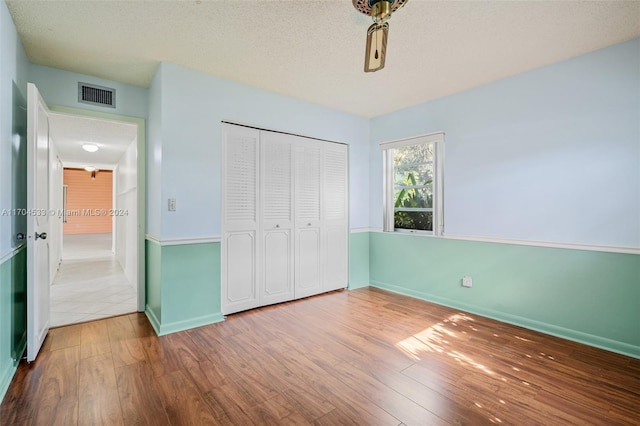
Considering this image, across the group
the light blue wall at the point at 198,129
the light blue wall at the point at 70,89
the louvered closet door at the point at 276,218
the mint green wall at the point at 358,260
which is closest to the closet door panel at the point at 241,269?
the louvered closet door at the point at 276,218

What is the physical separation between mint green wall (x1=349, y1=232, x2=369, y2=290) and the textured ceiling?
6.88ft

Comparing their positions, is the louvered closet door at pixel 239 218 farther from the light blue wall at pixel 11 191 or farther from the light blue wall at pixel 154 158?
the light blue wall at pixel 11 191

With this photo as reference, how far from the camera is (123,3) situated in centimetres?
195

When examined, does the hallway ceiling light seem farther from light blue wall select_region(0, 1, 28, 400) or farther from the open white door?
the open white door

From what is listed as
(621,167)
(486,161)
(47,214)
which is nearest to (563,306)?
(621,167)

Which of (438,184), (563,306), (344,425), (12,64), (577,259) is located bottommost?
(344,425)

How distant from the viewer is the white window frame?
3.61 m

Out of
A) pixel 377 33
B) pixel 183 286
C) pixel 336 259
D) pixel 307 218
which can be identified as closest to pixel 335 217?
pixel 307 218

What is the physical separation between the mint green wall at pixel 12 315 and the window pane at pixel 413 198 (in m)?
3.86

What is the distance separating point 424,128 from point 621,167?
1870 mm

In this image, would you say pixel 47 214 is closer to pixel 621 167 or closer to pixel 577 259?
pixel 577 259

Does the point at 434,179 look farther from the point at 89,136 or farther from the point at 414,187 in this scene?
the point at 89,136

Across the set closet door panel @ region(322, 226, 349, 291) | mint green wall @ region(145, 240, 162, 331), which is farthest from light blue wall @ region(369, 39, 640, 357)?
mint green wall @ region(145, 240, 162, 331)

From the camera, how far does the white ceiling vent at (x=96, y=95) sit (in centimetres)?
296
